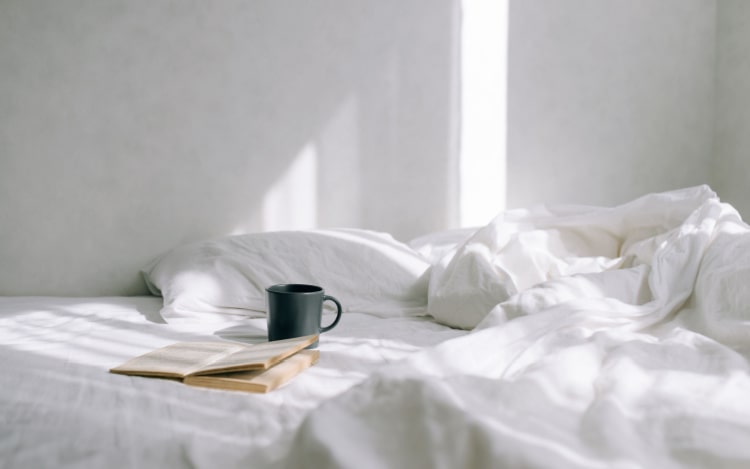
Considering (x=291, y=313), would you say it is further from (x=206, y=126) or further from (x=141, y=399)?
(x=206, y=126)

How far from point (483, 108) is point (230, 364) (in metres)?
1.53

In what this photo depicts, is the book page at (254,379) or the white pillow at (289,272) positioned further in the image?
the white pillow at (289,272)

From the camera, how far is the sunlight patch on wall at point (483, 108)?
2004mm

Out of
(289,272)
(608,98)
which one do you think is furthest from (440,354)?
(608,98)

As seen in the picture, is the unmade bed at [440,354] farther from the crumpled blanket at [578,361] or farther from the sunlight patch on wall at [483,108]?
the sunlight patch on wall at [483,108]

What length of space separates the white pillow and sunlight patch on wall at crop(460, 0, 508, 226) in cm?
62

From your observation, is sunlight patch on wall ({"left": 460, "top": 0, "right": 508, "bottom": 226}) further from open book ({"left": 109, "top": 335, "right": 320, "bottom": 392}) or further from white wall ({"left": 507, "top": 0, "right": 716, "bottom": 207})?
open book ({"left": 109, "top": 335, "right": 320, "bottom": 392})

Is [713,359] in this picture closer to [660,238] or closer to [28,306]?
[660,238]

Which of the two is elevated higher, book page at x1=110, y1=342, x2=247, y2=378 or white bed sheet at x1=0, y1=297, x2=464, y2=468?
book page at x1=110, y1=342, x2=247, y2=378

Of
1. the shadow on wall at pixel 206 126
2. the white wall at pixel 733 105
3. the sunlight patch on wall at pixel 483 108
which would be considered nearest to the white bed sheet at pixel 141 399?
the shadow on wall at pixel 206 126

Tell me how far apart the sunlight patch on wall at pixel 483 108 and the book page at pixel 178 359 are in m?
1.28

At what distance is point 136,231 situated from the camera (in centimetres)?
160

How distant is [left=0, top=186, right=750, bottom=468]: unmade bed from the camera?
56cm

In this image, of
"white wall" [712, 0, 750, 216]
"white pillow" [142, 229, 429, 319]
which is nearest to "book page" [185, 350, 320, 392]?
"white pillow" [142, 229, 429, 319]
